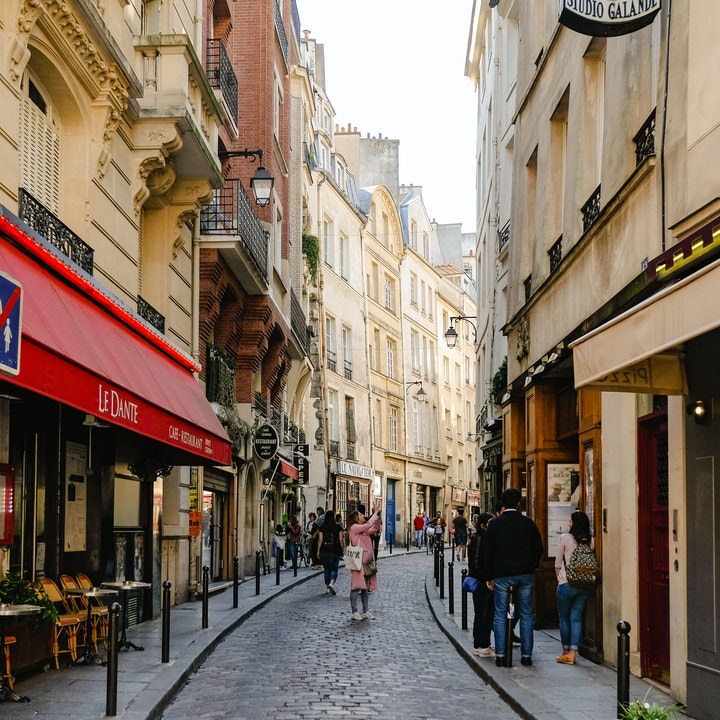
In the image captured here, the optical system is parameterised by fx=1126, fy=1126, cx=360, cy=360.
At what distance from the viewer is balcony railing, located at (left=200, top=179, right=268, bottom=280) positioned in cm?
2030

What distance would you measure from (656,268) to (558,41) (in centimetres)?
734

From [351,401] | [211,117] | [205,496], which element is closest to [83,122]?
[211,117]

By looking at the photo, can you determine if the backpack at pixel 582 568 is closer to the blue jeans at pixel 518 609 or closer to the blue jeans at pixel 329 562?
the blue jeans at pixel 518 609

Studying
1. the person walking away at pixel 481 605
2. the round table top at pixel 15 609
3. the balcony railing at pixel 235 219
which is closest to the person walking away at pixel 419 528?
the balcony railing at pixel 235 219

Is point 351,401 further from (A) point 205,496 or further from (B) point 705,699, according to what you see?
(B) point 705,699

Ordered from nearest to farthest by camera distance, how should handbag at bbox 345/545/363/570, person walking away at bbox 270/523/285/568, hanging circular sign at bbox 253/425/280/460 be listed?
handbag at bbox 345/545/363/570 → hanging circular sign at bbox 253/425/280/460 → person walking away at bbox 270/523/285/568

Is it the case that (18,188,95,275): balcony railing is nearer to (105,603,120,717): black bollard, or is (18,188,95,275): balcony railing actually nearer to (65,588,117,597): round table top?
(65,588,117,597): round table top

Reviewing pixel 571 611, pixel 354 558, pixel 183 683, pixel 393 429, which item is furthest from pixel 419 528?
pixel 183 683

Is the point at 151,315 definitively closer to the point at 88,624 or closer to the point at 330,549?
the point at 88,624

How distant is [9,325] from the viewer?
559 cm

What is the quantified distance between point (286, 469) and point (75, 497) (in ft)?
53.3

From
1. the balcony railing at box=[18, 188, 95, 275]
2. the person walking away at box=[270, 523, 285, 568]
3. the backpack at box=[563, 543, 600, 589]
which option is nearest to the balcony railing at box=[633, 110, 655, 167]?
the backpack at box=[563, 543, 600, 589]

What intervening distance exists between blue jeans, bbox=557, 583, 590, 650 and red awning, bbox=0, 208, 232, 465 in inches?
174

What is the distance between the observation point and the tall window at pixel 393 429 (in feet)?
169
